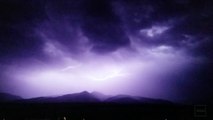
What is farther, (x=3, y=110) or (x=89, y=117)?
(x=3, y=110)

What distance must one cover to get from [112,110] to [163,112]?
18844 millimetres

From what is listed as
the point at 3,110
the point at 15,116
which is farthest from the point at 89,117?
the point at 3,110

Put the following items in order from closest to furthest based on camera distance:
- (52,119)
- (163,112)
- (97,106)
Answer: (52,119) → (163,112) → (97,106)

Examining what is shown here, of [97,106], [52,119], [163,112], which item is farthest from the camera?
[97,106]

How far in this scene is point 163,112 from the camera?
122500 mm

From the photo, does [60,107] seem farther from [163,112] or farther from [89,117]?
[163,112]

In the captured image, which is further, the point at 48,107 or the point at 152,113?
the point at 48,107

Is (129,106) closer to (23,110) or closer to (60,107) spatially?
(60,107)

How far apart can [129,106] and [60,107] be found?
1046 inches

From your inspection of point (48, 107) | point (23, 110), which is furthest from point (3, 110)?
point (48, 107)

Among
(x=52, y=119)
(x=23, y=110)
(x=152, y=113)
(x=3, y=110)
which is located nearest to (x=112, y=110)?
(x=152, y=113)

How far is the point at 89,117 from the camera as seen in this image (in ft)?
380

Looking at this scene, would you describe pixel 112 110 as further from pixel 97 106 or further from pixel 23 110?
pixel 23 110

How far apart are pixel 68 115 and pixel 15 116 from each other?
18300 mm
